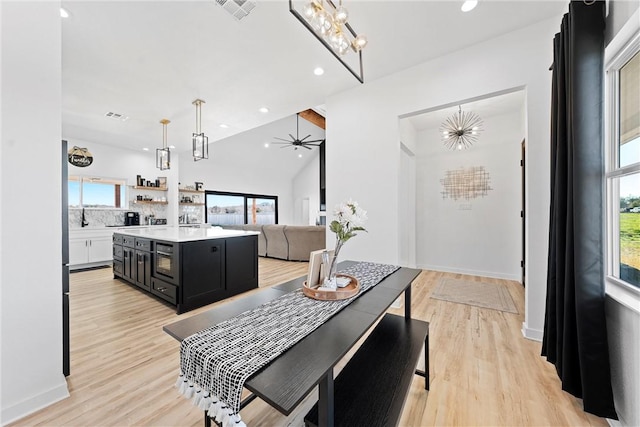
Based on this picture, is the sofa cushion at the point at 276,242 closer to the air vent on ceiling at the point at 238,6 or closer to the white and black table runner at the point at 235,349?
the air vent on ceiling at the point at 238,6

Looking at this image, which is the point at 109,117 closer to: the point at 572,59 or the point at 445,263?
the point at 572,59

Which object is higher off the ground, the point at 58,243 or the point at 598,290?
the point at 58,243

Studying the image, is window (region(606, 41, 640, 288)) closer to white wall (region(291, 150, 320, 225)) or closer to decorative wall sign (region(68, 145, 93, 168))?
decorative wall sign (region(68, 145, 93, 168))

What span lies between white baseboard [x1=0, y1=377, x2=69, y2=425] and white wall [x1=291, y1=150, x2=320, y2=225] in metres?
9.21

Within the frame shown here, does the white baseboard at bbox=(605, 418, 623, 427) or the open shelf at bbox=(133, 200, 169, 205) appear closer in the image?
the white baseboard at bbox=(605, 418, 623, 427)

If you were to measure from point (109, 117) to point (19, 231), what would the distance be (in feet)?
13.4

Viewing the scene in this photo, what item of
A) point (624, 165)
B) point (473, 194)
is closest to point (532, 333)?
point (624, 165)

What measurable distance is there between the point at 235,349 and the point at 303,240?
4977 millimetres

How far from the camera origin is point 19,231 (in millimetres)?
1438

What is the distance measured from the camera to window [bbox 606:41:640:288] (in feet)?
4.43

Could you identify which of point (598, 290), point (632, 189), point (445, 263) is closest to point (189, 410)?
point (598, 290)

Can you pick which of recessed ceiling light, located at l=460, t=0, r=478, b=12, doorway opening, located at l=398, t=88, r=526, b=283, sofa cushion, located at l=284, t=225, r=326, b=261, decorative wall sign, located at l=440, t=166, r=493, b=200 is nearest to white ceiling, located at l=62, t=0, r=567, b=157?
recessed ceiling light, located at l=460, t=0, r=478, b=12

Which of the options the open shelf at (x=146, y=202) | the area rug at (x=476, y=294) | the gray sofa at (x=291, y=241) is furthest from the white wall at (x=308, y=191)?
the area rug at (x=476, y=294)

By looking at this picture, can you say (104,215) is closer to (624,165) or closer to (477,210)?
(477,210)
